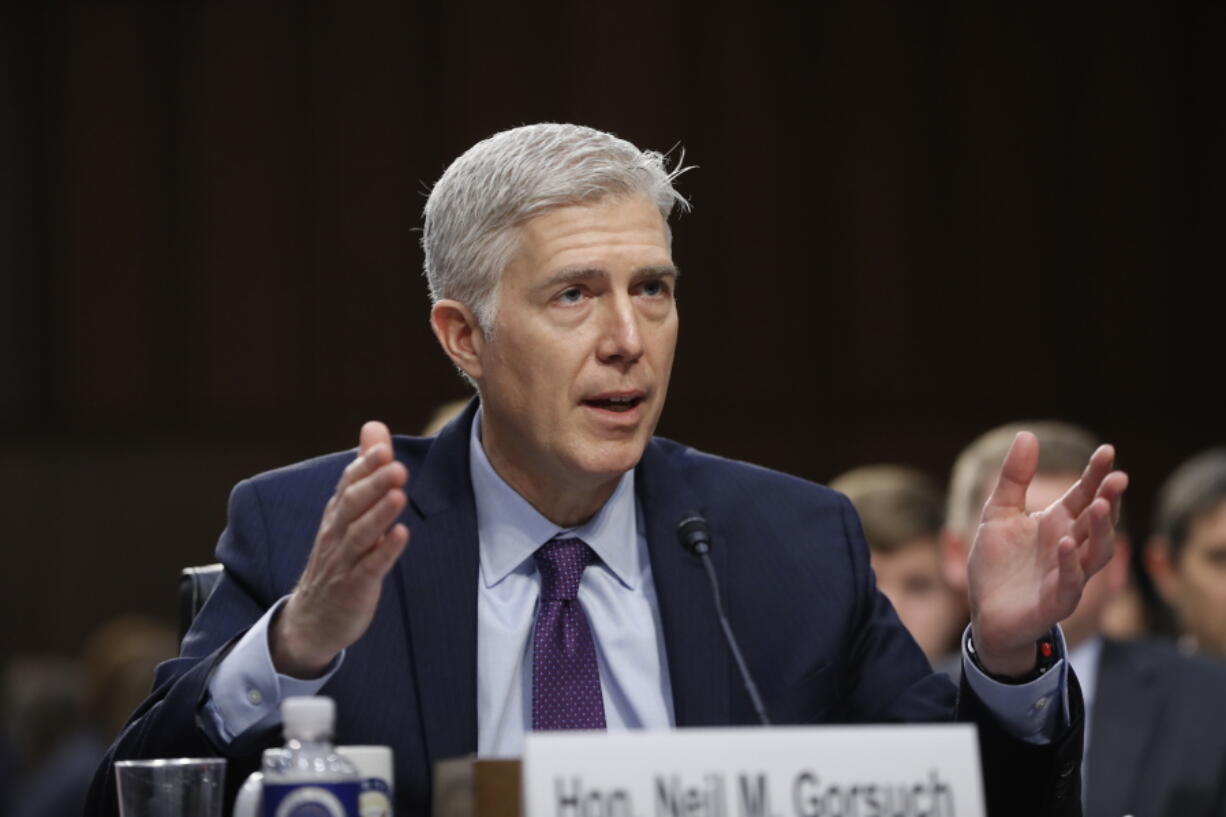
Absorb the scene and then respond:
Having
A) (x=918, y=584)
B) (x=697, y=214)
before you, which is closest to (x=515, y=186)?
(x=918, y=584)

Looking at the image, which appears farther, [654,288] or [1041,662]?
[654,288]

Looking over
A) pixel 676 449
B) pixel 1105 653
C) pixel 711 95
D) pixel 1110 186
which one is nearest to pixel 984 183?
pixel 1110 186

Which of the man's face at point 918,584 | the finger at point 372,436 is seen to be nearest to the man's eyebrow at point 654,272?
the finger at point 372,436

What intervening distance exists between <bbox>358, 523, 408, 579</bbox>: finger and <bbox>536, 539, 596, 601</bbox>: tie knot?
670 millimetres

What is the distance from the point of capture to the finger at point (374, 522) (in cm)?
181

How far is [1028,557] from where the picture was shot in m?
2.12

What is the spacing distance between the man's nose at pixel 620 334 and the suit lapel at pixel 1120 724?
2073 millimetres

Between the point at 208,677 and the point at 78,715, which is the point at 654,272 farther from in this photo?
the point at 78,715

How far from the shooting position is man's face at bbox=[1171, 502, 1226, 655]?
498 centimetres

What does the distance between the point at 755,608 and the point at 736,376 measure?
6739 mm

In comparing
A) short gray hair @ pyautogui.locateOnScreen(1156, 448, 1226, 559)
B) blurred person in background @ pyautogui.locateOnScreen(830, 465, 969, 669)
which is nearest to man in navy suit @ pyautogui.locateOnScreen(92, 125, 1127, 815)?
blurred person in background @ pyautogui.locateOnScreen(830, 465, 969, 669)

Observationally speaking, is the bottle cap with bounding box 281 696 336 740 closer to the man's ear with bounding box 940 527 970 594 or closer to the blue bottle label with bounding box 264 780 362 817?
the blue bottle label with bounding box 264 780 362 817

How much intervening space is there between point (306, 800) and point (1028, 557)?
0.96 m

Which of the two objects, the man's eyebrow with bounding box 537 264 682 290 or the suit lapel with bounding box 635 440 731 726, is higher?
the man's eyebrow with bounding box 537 264 682 290
